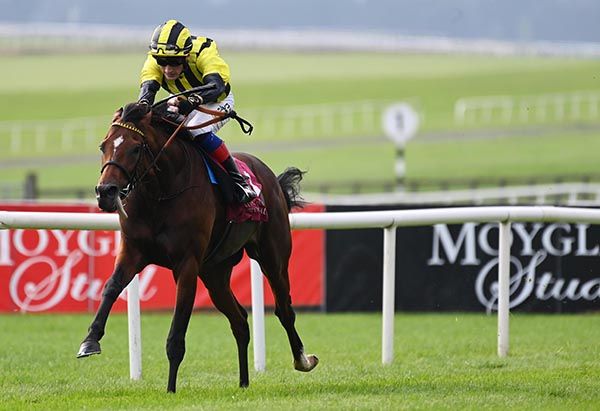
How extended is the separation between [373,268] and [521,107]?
3731cm

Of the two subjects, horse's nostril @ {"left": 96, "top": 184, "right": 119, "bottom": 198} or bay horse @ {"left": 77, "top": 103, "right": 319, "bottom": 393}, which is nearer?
horse's nostril @ {"left": 96, "top": 184, "right": 119, "bottom": 198}

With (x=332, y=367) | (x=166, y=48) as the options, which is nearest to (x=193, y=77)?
(x=166, y=48)

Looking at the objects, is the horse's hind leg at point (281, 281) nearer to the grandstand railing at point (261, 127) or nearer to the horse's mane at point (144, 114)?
the horse's mane at point (144, 114)

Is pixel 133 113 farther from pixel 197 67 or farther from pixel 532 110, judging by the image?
pixel 532 110

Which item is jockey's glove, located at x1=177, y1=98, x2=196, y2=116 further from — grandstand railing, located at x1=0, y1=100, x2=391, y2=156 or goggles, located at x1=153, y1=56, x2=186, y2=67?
grandstand railing, located at x1=0, y1=100, x2=391, y2=156

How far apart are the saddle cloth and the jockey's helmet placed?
2.25ft

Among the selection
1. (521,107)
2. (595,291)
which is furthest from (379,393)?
(521,107)

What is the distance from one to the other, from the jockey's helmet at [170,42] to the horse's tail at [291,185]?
1528 millimetres

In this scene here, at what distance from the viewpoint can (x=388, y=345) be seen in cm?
872

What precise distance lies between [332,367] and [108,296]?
2.37 meters

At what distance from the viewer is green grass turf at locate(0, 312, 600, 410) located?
664cm

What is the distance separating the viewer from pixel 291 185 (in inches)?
334

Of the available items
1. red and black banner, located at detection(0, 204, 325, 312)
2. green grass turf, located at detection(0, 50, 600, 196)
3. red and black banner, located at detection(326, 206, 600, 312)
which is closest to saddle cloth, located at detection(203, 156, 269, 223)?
red and black banner, located at detection(326, 206, 600, 312)

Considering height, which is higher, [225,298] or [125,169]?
[125,169]
